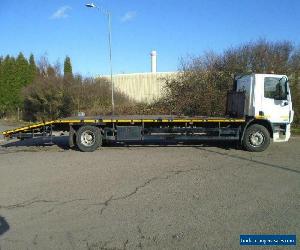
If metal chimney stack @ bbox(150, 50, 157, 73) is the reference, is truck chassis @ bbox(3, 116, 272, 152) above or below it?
below

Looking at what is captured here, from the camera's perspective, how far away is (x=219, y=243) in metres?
5.07

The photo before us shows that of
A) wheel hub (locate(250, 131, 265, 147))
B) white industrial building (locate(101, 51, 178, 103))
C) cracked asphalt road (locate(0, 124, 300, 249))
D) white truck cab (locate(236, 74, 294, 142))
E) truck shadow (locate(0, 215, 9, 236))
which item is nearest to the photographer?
cracked asphalt road (locate(0, 124, 300, 249))

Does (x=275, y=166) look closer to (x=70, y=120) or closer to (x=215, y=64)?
(x=70, y=120)

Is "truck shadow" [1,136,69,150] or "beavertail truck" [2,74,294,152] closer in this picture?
"beavertail truck" [2,74,294,152]

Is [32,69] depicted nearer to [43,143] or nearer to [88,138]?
[43,143]

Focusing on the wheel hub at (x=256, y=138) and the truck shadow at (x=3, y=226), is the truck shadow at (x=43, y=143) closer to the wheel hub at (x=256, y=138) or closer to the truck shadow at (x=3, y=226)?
the wheel hub at (x=256, y=138)

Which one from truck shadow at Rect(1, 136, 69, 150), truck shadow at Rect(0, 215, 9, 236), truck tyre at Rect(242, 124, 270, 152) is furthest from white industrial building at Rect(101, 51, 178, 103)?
truck shadow at Rect(0, 215, 9, 236)

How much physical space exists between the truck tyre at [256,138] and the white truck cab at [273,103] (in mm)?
285

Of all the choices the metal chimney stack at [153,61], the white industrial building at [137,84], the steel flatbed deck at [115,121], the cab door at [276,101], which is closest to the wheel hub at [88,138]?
the steel flatbed deck at [115,121]

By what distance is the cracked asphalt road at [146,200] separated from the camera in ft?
17.5

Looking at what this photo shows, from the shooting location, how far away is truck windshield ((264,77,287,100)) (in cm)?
1328

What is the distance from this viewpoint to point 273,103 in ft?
43.5

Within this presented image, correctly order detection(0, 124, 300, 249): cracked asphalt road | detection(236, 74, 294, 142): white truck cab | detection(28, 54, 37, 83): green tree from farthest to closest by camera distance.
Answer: detection(28, 54, 37, 83): green tree → detection(236, 74, 294, 142): white truck cab → detection(0, 124, 300, 249): cracked asphalt road

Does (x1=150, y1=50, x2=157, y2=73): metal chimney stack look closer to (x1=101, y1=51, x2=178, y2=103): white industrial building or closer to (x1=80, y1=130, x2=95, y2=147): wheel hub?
(x1=101, y1=51, x2=178, y2=103): white industrial building
